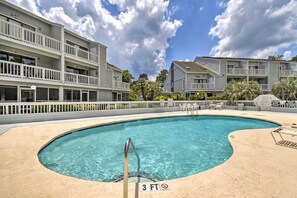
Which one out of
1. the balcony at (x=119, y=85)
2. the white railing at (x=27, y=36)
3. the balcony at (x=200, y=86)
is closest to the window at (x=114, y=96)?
the balcony at (x=119, y=85)

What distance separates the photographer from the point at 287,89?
697 inches

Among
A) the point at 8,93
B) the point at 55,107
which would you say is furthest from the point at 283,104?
the point at 8,93

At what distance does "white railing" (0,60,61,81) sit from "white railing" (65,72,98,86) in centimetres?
109

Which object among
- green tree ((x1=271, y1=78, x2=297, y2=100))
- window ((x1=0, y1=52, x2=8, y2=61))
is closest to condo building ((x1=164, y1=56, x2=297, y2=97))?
green tree ((x1=271, y1=78, x2=297, y2=100))

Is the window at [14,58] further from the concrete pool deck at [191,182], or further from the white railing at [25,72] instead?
the concrete pool deck at [191,182]

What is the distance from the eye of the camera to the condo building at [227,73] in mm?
25203

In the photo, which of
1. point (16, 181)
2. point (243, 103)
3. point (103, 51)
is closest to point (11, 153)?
point (16, 181)

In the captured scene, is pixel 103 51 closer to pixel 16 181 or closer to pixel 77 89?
pixel 77 89

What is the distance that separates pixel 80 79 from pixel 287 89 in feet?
79.8

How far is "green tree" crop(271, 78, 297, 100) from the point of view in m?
17.2

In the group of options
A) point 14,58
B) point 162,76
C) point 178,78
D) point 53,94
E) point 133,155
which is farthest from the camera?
point 162,76

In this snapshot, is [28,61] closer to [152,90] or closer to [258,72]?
[152,90]

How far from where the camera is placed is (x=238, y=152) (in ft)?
15.0

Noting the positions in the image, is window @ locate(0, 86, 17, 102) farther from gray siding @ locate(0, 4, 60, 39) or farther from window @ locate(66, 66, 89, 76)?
window @ locate(66, 66, 89, 76)
